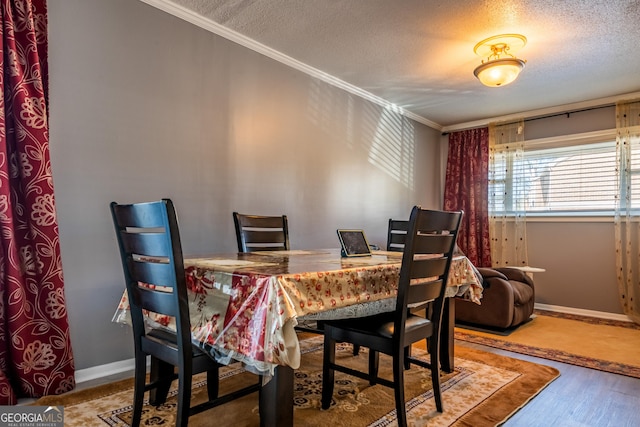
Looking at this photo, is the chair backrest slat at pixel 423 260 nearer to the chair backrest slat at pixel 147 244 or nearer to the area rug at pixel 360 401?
the area rug at pixel 360 401

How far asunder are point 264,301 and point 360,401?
1070mm

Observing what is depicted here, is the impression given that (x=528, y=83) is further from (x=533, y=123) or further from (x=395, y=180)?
(x=395, y=180)

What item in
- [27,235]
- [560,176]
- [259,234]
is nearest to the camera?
Answer: [27,235]

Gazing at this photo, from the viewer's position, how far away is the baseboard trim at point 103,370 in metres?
2.20

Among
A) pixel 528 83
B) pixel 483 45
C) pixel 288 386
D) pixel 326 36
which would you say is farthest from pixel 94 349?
pixel 528 83

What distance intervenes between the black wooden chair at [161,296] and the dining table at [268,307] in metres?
0.08

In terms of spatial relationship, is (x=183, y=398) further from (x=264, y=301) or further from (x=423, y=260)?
(x=423, y=260)

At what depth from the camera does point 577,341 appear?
3.22m

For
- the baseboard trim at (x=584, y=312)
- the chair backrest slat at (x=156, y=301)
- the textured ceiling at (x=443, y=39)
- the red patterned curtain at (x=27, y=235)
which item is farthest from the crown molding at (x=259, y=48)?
the baseboard trim at (x=584, y=312)

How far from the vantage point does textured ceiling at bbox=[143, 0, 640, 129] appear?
2564 millimetres

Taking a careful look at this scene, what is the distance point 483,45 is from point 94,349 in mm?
3319

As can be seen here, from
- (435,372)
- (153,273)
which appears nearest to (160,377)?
(153,273)

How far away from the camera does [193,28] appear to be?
276 centimetres

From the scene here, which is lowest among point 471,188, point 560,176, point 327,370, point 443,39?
point 327,370
